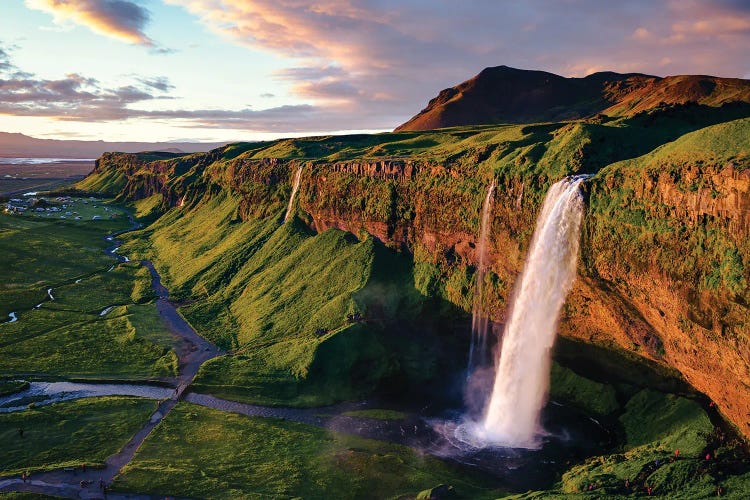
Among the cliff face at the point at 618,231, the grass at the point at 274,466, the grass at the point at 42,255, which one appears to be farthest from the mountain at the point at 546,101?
the grass at the point at 274,466

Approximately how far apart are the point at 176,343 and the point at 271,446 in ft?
96.4

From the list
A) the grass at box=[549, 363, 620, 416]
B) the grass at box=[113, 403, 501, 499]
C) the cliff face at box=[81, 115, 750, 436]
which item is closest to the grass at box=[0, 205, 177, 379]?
the grass at box=[113, 403, 501, 499]

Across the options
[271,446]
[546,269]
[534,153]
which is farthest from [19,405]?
[534,153]

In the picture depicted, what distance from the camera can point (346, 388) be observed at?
56.2m

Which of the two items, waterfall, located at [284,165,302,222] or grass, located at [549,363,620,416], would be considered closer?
grass, located at [549,363,620,416]

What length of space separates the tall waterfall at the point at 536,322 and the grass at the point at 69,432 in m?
33.2

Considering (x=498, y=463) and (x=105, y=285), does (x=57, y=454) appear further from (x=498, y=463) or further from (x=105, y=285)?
(x=105, y=285)

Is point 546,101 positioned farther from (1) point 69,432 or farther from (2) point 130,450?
(1) point 69,432

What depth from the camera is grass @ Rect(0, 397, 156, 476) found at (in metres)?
42.9

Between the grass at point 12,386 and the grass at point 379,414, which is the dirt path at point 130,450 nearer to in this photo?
the grass at point 12,386

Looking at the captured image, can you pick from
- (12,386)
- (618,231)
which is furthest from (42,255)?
(618,231)

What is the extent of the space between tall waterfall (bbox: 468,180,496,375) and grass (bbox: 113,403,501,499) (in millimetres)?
17322

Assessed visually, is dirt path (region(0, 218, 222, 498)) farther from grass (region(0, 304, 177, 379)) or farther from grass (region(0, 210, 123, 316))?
grass (region(0, 210, 123, 316))

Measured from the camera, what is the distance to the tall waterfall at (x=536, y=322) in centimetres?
4650
